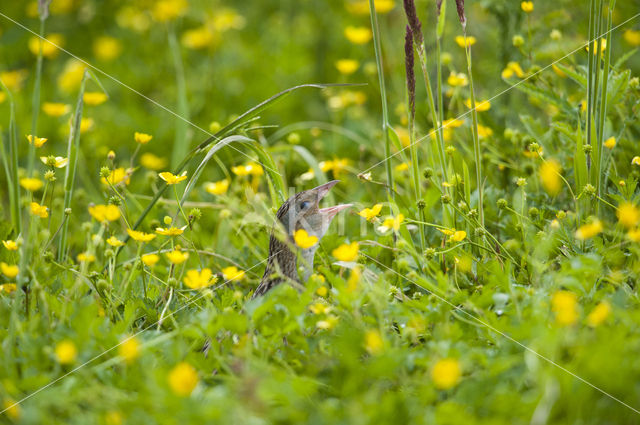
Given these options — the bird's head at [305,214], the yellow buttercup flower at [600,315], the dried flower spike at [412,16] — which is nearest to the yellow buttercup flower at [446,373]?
the yellow buttercup flower at [600,315]

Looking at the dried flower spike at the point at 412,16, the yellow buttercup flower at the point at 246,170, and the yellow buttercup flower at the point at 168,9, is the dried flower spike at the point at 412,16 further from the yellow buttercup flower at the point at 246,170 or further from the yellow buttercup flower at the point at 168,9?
the yellow buttercup flower at the point at 168,9

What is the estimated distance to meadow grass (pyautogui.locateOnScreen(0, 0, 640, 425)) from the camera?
1.65 metres

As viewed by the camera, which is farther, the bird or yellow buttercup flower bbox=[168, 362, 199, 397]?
the bird

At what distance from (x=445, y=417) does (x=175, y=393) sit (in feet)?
1.97

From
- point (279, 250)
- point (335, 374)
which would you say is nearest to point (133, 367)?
point (335, 374)

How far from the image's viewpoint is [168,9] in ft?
18.2

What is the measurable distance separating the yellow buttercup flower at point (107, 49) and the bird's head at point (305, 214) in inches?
155

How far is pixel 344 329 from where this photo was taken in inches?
72.4

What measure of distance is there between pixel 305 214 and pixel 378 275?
35 cm

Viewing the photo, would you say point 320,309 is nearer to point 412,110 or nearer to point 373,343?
point 373,343

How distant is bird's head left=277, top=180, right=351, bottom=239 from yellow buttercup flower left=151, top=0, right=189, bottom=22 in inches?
141

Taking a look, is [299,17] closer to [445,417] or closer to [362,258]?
[362,258]

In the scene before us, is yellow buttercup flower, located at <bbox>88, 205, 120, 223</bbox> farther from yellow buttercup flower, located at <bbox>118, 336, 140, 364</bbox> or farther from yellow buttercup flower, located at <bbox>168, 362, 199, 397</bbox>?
yellow buttercup flower, located at <bbox>168, 362, 199, 397</bbox>

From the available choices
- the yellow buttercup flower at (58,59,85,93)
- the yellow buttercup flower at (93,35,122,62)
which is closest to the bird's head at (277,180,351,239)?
the yellow buttercup flower at (58,59,85,93)
